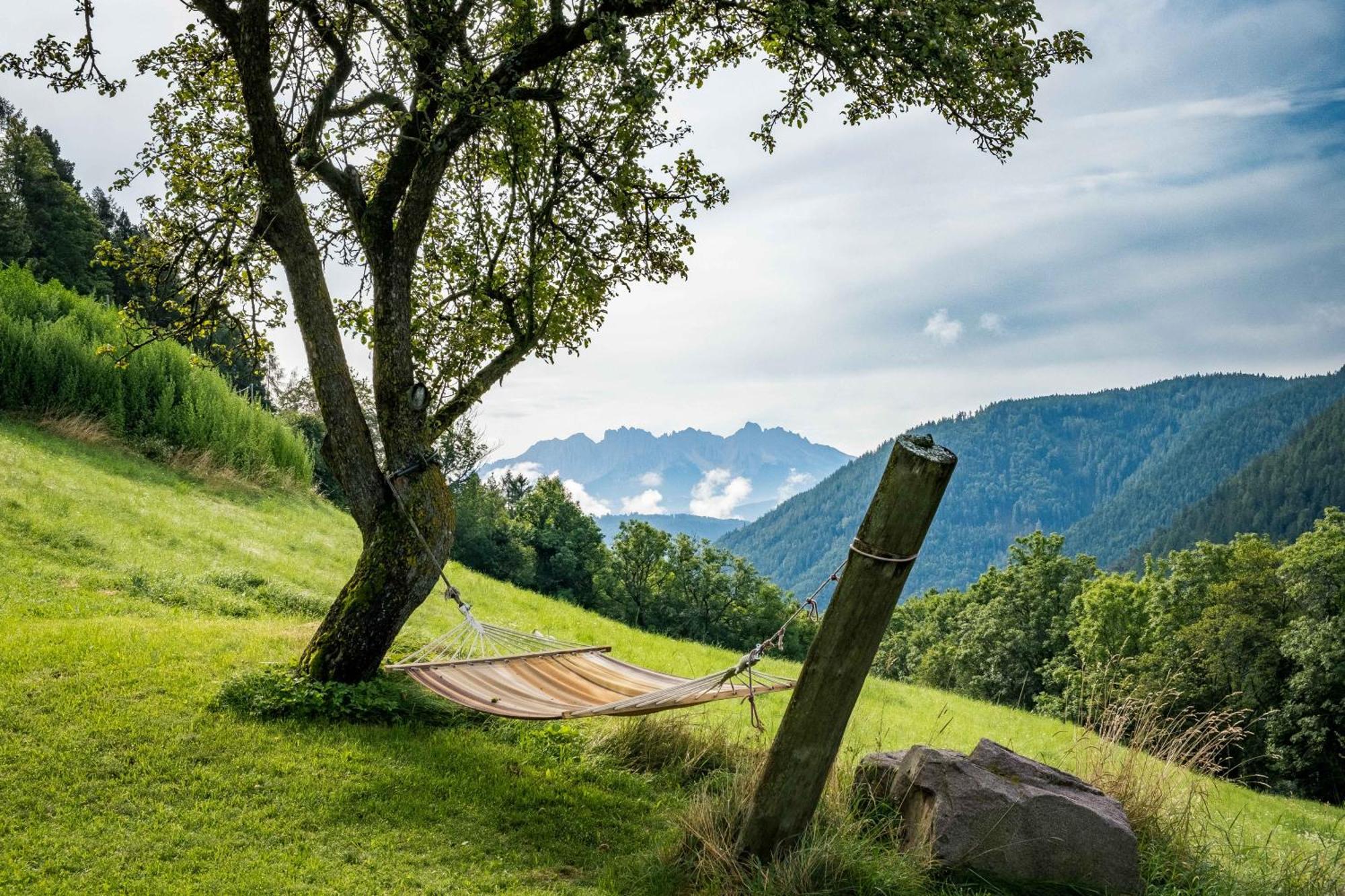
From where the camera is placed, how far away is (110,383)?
1430cm

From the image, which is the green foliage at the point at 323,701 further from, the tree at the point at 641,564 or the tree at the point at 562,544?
the tree at the point at 641,564

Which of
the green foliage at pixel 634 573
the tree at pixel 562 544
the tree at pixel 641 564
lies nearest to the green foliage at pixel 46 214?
the green foliage at pixel 634 573

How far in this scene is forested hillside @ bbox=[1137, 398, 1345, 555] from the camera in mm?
114938

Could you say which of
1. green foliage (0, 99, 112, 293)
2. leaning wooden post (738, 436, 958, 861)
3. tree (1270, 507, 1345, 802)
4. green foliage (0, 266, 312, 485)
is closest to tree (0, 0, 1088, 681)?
leaning wooden post (738, 436, 958, 861)

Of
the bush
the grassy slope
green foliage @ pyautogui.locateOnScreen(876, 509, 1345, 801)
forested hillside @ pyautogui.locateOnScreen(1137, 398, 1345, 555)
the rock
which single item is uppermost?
forested hillside @ pyautogui.locateOnScreen(1137, 398, 1345, 555)

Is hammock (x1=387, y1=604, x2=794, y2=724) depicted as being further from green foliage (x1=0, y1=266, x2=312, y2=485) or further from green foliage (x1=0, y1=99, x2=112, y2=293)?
green foliage (x1=0, y1=99, x2=112, y2=293)

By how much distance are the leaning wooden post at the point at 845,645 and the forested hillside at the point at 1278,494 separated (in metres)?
131

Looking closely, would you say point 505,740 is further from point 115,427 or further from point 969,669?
point 969,669

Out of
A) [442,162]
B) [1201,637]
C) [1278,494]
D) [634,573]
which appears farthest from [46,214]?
[1278,494]

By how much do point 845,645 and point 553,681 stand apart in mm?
2752

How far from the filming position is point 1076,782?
157 inches

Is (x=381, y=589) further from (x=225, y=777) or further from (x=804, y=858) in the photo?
(x=804, y=858)

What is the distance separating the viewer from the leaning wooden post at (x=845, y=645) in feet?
10.2

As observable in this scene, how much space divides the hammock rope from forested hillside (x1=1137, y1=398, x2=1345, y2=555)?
130084 mm
